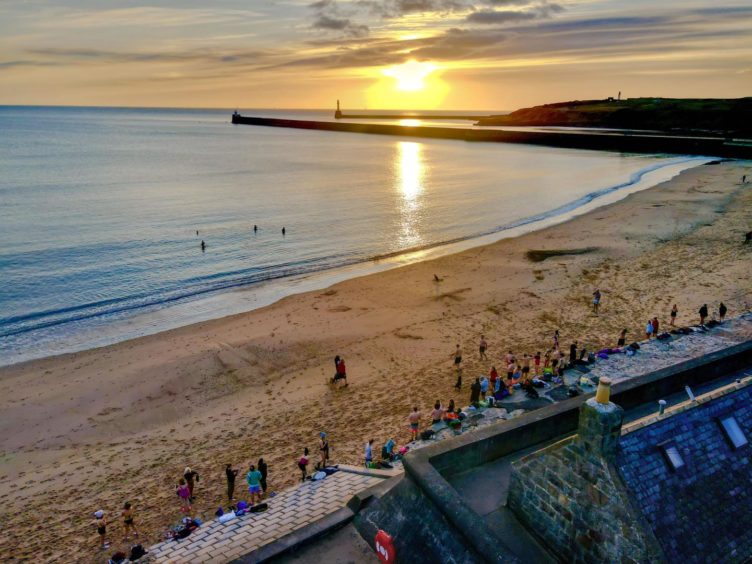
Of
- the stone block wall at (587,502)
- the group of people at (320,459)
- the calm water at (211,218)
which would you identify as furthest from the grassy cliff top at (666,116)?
the stone block wall at (587,502)

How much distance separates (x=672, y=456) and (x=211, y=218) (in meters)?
44.7

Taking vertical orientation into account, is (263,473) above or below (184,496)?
above

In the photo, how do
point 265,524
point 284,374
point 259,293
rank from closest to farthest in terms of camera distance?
point 265,524 → point 284,374 → point 259,293

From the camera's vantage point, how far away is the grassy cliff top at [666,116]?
102 m

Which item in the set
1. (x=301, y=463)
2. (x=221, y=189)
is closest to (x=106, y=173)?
(x=221, y=189)

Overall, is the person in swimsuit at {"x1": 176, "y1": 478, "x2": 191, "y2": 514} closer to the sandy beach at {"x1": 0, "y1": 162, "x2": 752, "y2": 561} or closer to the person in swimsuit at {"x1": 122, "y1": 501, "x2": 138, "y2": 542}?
the sandy beach at {"x1": 0, "y1": 162, "x2": 752, "y2": 561}

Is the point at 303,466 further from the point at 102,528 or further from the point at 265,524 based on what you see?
the point at 102,528

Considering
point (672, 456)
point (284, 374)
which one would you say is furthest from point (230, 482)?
point (672, 456)

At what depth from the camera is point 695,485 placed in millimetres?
6980

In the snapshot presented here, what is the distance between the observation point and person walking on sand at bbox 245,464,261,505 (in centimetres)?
1248

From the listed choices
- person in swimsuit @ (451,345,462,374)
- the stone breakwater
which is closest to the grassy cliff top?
the stone breakwater

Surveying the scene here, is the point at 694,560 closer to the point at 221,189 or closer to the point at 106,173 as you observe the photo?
the point at 221,189

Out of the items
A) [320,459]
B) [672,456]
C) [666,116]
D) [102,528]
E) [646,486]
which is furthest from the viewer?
[666,116]

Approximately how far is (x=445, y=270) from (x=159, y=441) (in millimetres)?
19444
